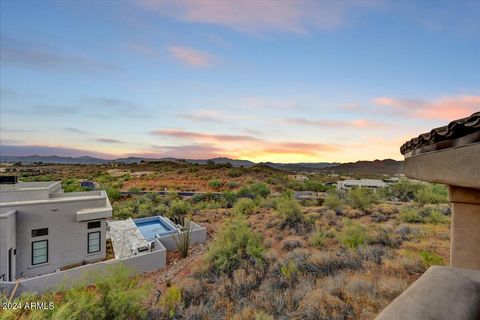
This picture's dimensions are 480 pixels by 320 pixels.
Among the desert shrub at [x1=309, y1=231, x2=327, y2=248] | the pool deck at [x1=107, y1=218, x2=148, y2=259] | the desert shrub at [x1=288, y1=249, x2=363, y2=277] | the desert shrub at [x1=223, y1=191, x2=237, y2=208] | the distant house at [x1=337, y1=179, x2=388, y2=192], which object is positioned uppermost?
the desert shrub at [x1=288, y1=249, x2=363, y2=277]

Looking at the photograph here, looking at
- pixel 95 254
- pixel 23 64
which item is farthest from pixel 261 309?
pixel 23 64

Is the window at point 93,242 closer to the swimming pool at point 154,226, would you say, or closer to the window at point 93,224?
the window at point 93,224

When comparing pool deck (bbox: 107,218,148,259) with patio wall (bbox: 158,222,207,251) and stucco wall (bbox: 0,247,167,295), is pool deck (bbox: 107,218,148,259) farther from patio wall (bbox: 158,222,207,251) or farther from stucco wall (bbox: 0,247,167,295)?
patio wall (bbox: 158,222,207,251)

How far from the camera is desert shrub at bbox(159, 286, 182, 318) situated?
5.57 metres

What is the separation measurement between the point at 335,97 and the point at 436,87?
18.4 feet

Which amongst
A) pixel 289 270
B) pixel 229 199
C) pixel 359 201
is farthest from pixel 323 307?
pixel 229 199

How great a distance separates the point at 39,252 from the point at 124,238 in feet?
11.3

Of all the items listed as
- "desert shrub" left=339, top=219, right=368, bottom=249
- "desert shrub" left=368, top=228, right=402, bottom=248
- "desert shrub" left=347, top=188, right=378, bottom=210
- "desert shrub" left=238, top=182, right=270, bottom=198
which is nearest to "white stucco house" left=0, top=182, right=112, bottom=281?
"desert shrub" left=339, top=219, right=368, bottom=249

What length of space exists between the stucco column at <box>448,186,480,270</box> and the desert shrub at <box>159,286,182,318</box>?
18.1 feet

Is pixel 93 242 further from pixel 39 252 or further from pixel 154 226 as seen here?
pixel 154 226

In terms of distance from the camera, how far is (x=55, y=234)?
32.0ft

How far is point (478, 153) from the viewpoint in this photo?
1.80 meters

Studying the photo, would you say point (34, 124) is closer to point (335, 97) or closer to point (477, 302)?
point (335, 97)

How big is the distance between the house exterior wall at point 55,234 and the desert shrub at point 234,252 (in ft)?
19.0
